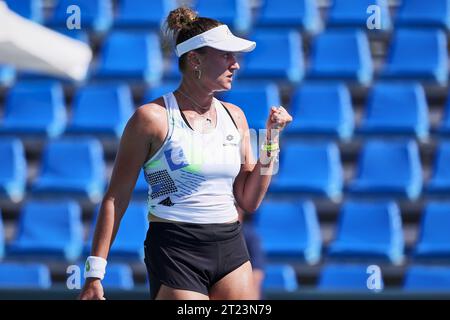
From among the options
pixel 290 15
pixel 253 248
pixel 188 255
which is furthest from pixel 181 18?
pixel 290 15

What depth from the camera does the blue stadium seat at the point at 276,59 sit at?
8.37 metres

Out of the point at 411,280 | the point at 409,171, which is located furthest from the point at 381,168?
the point at 411,280

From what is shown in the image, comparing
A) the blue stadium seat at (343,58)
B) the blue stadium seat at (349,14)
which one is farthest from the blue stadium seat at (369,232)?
the blue stadium seat at (349,14)

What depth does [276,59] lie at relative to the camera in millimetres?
8422

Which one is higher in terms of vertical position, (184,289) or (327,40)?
(327,40)

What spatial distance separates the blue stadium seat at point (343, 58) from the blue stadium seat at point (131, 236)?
1990 mm

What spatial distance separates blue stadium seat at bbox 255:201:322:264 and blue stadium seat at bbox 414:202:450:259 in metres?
0.78

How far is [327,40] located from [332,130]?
96 cm

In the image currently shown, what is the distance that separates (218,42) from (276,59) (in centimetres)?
467

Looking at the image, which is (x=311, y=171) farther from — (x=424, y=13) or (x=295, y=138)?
(x=424, y=13)

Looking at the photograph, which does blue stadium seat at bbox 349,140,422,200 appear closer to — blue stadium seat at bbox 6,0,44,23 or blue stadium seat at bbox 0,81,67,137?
blue stadium seat at bbox 0,81,67,137
